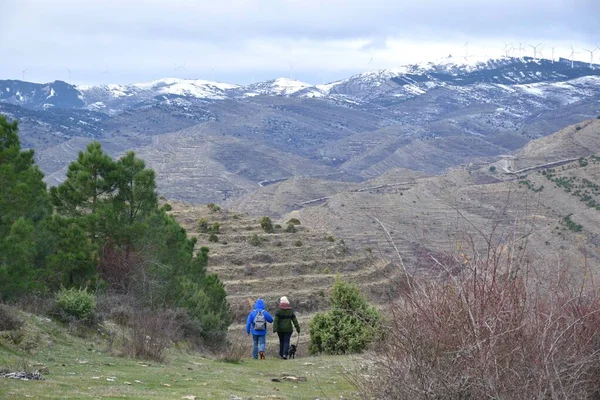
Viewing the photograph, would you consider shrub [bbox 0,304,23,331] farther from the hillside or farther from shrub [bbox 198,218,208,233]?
shrub [bbox 198,218,208,233]

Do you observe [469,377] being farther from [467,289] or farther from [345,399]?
[345,399]

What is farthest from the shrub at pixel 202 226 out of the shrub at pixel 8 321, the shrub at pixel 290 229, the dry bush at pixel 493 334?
the dry bush at pixel 493 334

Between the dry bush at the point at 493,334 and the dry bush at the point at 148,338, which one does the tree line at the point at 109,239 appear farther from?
the dry bush at the point at 493,334

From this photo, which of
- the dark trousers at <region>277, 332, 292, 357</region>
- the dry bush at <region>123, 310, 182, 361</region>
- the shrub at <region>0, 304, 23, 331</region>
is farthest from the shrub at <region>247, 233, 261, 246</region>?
the shrub at <region>0, 304, 23, 331</region>

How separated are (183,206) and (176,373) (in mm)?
48116

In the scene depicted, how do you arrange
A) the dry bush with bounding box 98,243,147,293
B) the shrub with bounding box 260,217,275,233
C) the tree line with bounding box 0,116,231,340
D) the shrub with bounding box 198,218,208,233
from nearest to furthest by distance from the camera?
the tree line with bounding box 0,116,231,340
the dry bush with bounding box 98,243,147,293
the shrub with bounding box 198,218,208,233
the shrub with bounding box 260,217,275,233

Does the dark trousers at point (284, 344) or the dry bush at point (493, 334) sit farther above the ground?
the dry bush at point (493, 334)

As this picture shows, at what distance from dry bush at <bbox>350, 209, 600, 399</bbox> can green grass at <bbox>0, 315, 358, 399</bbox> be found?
3.97 feet

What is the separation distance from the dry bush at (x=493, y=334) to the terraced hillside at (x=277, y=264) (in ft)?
103

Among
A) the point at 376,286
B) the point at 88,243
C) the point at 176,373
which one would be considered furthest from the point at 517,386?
the point at 376,286

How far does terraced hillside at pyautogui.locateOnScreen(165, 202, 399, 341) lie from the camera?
148 feet

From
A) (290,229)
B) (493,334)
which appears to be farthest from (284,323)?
(290,229)

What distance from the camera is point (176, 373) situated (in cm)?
1312

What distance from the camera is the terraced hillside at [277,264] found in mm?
45062
